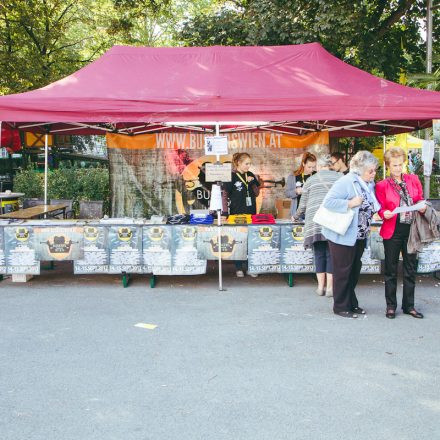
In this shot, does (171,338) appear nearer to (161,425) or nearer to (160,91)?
(161,425)

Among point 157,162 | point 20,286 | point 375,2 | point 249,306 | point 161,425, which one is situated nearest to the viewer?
point 161,425

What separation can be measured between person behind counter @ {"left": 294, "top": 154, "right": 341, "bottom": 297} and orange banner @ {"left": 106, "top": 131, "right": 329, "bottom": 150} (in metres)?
4.14

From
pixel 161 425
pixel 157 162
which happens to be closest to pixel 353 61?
pixel 157 162

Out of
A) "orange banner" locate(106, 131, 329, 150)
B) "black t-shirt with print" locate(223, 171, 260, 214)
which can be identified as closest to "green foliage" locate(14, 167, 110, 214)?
"orange banner" locate(106, 131, 329, 150)

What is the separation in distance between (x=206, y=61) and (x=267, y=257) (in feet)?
11.5

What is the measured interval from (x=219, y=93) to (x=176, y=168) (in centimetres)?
397

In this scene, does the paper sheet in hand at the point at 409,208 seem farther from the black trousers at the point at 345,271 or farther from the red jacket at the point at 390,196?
the black trousers at the point at 345,271

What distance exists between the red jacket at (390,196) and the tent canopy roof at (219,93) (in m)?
1.68

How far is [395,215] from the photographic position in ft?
18.9

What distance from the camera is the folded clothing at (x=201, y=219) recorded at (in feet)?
25.1

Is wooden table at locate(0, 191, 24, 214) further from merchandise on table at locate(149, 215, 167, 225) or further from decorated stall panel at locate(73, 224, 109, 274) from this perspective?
merchandise on table at locate(149, 215, 167, 225)

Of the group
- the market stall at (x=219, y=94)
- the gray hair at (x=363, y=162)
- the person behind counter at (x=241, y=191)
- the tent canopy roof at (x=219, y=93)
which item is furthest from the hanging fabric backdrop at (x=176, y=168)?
the gray hair at (x=363, y=162)

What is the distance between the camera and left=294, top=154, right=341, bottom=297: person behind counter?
675cm

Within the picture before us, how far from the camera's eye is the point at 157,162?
440 inches
